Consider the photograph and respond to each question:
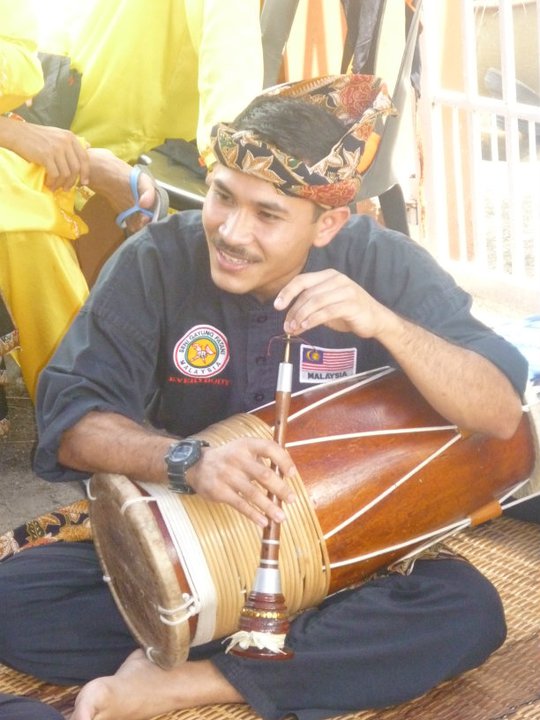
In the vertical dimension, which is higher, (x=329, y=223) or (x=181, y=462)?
(x=329, y=223)

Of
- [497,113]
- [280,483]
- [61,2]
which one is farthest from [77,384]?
[497,113]

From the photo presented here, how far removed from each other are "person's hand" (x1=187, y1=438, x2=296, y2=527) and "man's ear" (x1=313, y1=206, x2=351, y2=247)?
1.74 ft

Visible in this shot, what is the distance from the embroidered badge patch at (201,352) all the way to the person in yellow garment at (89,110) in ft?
2.44

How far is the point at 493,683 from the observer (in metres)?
2.29

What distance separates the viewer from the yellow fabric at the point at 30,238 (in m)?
2.82

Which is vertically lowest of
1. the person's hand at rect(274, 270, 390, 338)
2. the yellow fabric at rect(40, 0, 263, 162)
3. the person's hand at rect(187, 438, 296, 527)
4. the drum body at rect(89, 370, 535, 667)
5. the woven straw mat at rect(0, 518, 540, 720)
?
the woven straw mat at rect(0, 518, 540, 720)

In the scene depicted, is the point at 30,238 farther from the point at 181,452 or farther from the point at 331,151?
the point at 181,452

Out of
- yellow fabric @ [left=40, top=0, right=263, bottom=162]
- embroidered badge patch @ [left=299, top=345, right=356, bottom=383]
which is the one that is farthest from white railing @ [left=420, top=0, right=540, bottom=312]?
embroidered badge patch @ [left=299, top=345, right=356, bottom=383]

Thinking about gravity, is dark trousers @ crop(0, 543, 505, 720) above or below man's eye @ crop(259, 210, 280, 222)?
below

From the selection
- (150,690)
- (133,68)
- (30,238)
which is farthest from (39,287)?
(150,690)

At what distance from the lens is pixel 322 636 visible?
216 centimetres

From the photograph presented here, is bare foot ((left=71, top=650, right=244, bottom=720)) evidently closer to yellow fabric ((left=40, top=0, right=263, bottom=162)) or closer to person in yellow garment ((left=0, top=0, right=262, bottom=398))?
person in yellow garment ((left=0, top=0, right=262, bottom=398))

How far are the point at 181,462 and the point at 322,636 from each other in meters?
0.47

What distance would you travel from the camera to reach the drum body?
1988 millimetres
